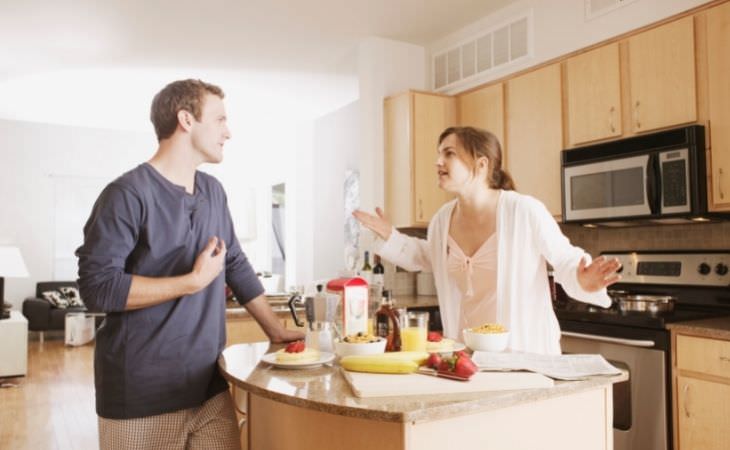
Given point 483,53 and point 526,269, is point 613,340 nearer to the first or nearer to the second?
point 526,269

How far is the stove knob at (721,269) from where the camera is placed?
307 centimetres

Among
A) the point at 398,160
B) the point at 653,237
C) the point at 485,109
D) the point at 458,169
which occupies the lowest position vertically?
the point at 653,237

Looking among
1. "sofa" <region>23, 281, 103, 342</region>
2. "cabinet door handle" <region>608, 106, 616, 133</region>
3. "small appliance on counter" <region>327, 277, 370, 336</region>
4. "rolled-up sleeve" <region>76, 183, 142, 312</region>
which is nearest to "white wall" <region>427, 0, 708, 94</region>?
"cabinet door handle" <region>608, 106, 616, 133</region>

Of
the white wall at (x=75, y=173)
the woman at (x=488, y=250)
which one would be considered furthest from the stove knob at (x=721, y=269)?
the white wall at (x=75, y=173)

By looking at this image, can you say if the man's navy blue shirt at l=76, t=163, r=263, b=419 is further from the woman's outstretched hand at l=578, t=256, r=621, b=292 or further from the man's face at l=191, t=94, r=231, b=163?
the woman's outstretched hand at l=578, t=256, r=621, b=292

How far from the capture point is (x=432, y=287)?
14.9 ft

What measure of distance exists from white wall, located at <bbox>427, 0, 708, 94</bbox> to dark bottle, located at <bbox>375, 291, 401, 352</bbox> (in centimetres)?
230

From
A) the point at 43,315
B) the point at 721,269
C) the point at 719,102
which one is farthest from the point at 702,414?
the point at 43,315

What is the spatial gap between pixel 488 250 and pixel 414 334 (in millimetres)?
638

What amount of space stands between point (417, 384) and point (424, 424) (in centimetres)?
14

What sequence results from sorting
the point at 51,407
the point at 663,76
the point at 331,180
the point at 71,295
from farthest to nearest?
the point at 71,295
the point at 331,180
the point at 51,407
the point at 663,76

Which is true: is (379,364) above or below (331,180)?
below

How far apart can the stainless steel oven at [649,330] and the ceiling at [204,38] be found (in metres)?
2.01

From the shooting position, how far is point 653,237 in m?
3.48
